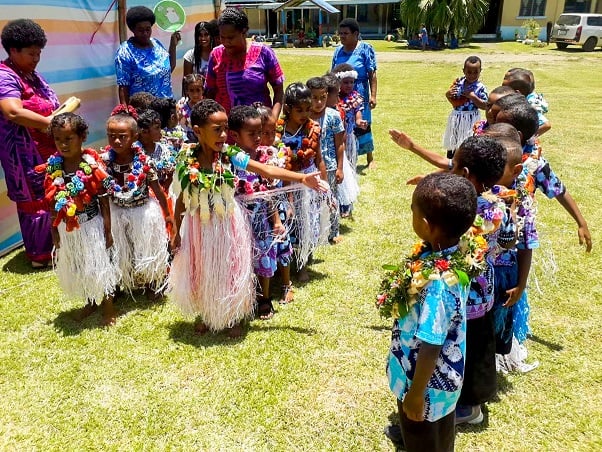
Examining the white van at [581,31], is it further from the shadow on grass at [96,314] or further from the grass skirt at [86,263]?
the grass skirt at [86,263]

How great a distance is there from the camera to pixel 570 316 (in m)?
3.62

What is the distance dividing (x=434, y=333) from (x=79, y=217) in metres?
2.59

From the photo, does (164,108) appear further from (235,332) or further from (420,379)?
(420,379)

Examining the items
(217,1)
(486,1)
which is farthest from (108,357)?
(486,1)

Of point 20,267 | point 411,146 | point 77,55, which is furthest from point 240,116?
point 77,55

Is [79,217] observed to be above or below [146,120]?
below

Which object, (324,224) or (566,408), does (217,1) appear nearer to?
(324,224)

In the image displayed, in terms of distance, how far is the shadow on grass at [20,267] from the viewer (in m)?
4.43

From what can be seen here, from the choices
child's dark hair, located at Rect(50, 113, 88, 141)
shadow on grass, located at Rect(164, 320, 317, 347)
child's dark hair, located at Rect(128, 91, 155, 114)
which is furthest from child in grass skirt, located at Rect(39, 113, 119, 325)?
child's dark hair, located at Rect(128, 91, 155, 114)

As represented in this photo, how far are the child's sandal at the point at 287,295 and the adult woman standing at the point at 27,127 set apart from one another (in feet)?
7.27

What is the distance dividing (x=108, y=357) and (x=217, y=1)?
6760mm

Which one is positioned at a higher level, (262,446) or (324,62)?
(324,62)

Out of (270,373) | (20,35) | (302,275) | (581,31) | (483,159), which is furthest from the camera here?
(581,31)

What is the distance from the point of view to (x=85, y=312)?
12.1 ft
